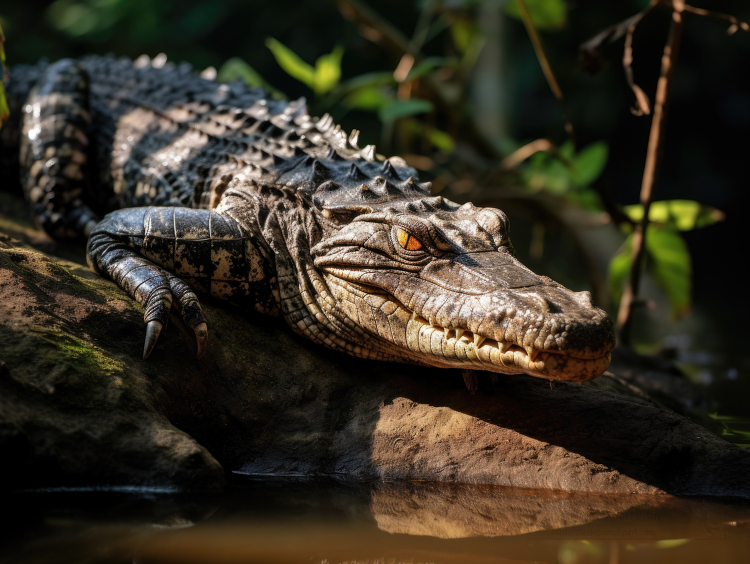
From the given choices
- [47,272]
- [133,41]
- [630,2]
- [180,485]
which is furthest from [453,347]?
[630,2]

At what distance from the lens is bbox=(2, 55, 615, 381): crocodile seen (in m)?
2.27

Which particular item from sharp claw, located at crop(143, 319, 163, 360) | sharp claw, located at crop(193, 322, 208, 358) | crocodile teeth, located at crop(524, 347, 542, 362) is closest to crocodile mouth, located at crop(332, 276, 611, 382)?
crocodile teeth, located at crop(524, 347, 542, 362)

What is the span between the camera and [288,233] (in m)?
3.12

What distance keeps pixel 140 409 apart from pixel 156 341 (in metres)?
0.38

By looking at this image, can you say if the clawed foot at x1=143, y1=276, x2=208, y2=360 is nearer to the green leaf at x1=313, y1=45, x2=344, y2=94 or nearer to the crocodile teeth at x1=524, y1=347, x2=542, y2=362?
the crocodile teeth at x1=524, y1=347, x2=542, y2=362

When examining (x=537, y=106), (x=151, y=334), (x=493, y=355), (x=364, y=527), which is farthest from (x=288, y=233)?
(x=537, y=106)

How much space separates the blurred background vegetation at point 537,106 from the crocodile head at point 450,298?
6.89 ft

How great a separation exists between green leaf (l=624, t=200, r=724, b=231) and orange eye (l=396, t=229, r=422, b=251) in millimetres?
2865

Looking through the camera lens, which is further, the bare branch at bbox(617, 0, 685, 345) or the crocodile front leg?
the bare branch at bbox(617, 0, 685, 345)

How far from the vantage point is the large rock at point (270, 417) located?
2.12 m

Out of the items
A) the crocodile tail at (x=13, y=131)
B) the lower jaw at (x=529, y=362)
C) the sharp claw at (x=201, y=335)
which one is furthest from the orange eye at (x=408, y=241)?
the crocodile tail at (x=13, y=131)

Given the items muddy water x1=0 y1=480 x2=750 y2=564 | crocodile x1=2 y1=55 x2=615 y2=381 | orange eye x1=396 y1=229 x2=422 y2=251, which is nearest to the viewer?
muddy water x1=0 y1=480 x2=750 y2=564

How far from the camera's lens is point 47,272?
2.73m

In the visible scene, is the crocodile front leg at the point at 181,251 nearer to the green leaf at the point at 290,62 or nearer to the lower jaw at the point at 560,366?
the lower jaw at the point at 560,366
